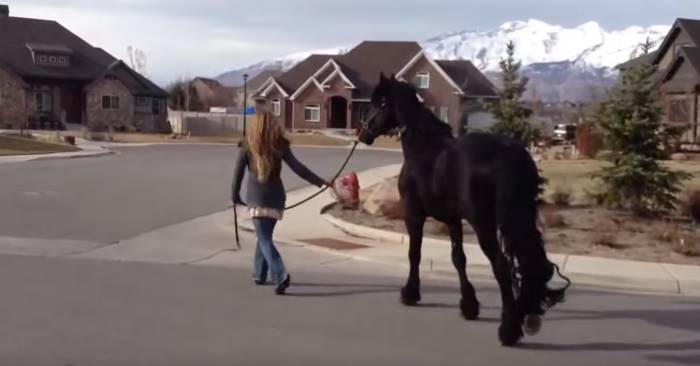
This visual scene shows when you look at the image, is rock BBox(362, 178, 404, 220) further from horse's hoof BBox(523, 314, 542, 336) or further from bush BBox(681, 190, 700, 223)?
horse's hoof BBox(523, 314, 542, 336)

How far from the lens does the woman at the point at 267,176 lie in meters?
10.4

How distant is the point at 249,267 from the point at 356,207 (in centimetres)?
687

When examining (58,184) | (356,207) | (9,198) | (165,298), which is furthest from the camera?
(58,184)

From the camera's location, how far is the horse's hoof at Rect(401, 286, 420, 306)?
390 inches

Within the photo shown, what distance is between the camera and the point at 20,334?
8.31m

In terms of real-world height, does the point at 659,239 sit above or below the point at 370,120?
below

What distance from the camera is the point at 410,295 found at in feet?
32.6

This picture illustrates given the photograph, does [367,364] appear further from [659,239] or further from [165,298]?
[659,239]

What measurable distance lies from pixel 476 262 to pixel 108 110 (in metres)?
61.9

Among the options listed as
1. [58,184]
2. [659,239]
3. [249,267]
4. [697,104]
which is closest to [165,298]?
[249,267]

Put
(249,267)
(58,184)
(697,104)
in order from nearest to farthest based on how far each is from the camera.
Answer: (249,267)
(58,184)
(697,104)

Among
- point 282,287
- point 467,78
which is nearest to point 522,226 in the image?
point 282,287

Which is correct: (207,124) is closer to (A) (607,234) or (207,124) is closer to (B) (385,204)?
(B) (385,204)

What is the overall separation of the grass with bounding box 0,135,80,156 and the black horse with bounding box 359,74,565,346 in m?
34.4
